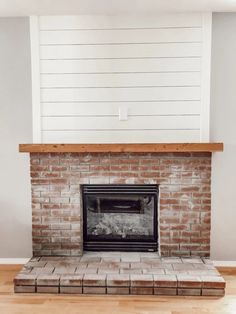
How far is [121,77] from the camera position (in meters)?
3.33

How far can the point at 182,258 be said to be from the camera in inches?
134

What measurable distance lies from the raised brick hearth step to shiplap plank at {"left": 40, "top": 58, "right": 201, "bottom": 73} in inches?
68.9

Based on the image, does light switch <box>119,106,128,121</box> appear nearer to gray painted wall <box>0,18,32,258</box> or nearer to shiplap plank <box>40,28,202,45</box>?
shiplap plank <box>40,28,202,45</box>

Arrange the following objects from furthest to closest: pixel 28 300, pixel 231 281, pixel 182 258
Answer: pixel 182 258
pixel 231 281
pixel 28 300

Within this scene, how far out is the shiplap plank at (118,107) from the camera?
333 cm

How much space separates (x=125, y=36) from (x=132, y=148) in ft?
3.32

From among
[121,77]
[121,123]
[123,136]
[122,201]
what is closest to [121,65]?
[121,77]

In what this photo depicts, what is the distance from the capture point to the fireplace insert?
3.55 metres

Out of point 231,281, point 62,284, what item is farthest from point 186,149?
→ point 62,284

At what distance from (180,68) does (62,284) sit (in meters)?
2.12

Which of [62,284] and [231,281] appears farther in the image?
[231,281]

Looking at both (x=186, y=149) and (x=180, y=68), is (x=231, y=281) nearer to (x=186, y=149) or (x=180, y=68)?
(x=186, y=149)

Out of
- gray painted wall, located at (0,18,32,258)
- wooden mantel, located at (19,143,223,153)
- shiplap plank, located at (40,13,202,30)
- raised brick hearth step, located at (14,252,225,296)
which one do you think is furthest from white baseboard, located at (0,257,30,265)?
shiplap plank, located at (40,13,202,30)

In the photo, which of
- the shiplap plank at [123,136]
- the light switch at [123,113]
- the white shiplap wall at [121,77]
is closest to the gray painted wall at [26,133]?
the white shiplap wall at [121,77]
